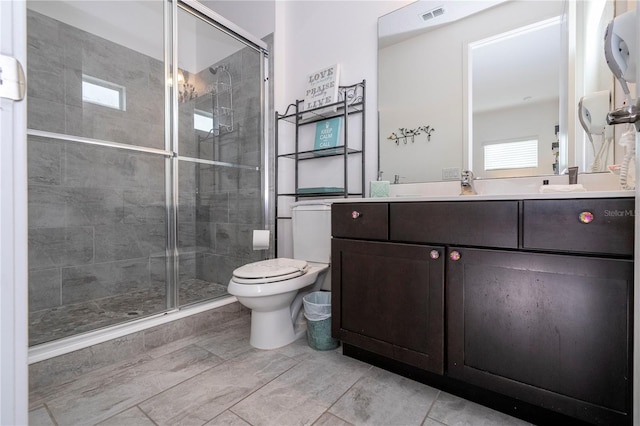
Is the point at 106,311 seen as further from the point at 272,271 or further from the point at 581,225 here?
the point at 581,225

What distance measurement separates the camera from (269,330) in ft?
5.37

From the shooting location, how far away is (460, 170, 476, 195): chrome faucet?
1476 mm

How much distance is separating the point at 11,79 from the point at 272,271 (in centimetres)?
124

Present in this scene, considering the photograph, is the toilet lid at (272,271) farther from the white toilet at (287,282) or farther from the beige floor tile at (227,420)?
the beige floor tile at (227,420)

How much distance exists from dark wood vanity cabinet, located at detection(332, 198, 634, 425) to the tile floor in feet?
0.48

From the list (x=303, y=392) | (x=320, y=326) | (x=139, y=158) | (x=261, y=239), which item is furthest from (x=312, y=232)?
(x=139, y=158)

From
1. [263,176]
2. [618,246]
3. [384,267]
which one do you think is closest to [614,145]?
[618,246]

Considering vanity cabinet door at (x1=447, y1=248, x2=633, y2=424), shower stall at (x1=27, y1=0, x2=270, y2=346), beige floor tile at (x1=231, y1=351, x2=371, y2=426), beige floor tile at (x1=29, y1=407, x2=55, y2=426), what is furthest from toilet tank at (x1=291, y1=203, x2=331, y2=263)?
beige floor tile at (x1=29, y1=407, x2=55, y2=426)

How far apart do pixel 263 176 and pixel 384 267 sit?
58.3 inches

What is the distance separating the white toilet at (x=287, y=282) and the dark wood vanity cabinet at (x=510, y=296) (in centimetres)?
41

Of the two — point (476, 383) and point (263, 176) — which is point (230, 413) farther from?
point (263, 176)

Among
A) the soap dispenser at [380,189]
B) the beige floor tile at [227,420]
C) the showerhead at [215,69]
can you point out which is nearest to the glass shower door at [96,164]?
the showerhead at [215,69]

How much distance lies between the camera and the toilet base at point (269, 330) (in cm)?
163

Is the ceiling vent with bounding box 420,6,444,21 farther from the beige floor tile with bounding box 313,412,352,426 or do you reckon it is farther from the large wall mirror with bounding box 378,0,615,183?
the beige floor tile with bounding box 313,412,352,426
